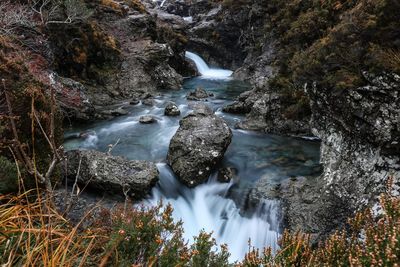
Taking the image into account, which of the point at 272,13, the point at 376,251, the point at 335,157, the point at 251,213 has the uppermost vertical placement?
the point at 272,13

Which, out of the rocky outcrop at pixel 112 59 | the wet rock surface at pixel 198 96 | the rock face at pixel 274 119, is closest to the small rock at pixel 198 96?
the wet rock surface at pixel 198 96

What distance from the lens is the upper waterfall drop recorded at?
3002 centimetres

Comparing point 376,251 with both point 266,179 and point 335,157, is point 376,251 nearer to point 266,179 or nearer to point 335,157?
point 335,157

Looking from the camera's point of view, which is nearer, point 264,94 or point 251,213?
point 251,213

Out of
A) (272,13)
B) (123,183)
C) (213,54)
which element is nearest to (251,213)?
(123,183)

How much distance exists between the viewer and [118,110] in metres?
16.4

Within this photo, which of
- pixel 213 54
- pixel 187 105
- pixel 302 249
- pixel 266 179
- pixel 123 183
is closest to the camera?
pixel 302 249

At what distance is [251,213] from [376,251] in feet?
18.4

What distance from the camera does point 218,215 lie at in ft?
30.3

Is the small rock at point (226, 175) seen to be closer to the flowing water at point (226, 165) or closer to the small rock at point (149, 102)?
the flowing water at point (226, 165)

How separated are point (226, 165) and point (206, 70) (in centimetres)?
2233

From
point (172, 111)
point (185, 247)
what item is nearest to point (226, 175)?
point (185, 247)

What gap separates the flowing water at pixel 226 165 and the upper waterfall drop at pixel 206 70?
13.7m

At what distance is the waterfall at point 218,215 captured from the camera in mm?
8453
